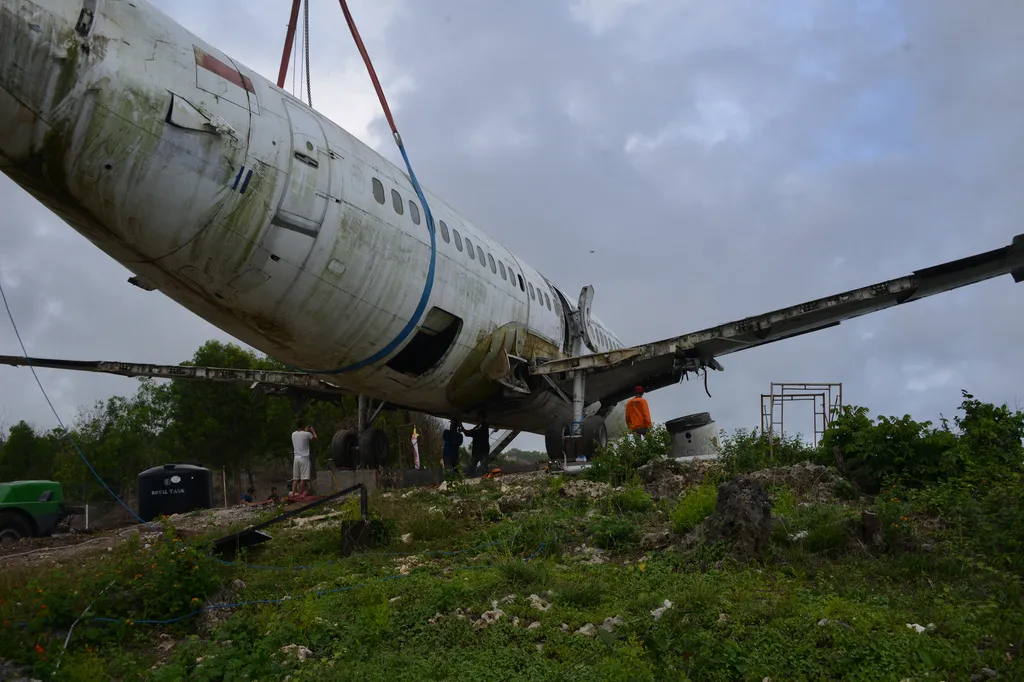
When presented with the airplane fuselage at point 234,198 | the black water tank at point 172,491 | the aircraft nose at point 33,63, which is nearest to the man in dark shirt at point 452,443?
the airplane fuselage at point 234,198

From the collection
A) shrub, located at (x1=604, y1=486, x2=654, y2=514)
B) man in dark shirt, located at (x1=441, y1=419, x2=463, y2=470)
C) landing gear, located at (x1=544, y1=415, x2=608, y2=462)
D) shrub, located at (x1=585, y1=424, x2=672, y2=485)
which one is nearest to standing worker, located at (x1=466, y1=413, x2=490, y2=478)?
man in dark shirt, located at (x1=441, y1=419, x2=463, y2=470)

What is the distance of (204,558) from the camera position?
783cm

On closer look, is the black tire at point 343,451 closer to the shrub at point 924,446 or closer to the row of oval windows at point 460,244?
the row of oval windows at point 460,244

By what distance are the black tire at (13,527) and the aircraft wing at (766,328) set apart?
8.93m

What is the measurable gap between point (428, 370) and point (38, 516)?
6619 millimetres

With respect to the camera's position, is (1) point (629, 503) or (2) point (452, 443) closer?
(1) point (629, 503)

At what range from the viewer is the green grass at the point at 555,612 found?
5.52 metres

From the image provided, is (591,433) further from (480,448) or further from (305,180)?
(305,180)

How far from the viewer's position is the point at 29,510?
12953 millimetres

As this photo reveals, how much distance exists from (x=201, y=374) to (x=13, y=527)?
14.8ft

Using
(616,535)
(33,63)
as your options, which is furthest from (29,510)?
(616,535)

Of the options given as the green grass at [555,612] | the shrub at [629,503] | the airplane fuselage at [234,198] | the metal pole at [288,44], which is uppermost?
the metal pole at [288,44]

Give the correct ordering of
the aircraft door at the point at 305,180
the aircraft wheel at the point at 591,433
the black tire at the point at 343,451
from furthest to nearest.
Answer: the black tire at the point at 343,451
the aircraft wheel at the point at 591,433
the aircraft door at the point at 305,180

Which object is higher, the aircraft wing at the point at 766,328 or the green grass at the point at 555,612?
the aircraft wing at the point at 766,328
